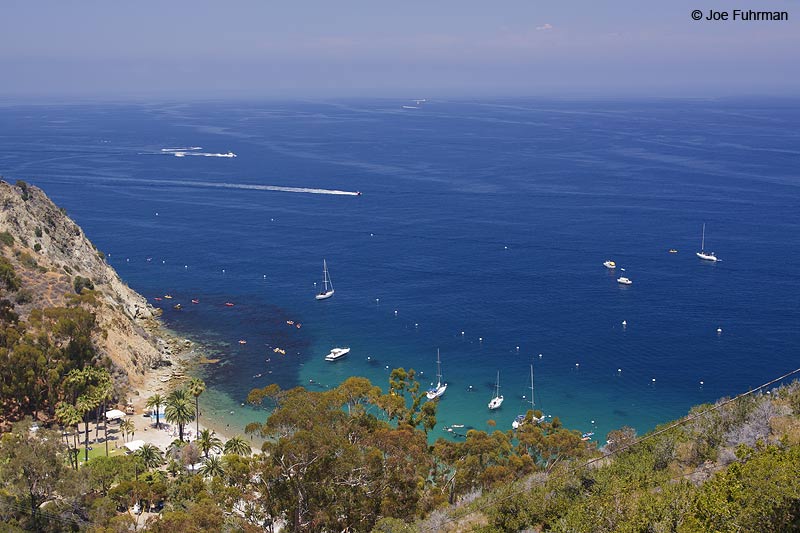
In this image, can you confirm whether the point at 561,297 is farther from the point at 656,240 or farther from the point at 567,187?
the point at 567,187

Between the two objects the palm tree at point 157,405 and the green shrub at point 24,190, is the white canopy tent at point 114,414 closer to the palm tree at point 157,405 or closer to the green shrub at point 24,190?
the palm tree at point 157,405

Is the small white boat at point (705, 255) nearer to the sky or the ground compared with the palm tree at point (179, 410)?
nearer to the sky

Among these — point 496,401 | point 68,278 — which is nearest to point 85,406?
point 68,278

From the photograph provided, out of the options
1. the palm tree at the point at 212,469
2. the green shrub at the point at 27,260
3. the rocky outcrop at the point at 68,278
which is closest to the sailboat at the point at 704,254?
the rocky outcrop at the point at 68,278

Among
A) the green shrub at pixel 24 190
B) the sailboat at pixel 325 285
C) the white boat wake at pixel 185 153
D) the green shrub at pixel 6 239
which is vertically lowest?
the sailboat at pixel 325 285

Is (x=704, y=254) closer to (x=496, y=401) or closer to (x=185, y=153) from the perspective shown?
(x=496, y=401)

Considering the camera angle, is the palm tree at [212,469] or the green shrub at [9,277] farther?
the green shrub at [9,277]

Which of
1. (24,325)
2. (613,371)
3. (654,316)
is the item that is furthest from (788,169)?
(24,325)
